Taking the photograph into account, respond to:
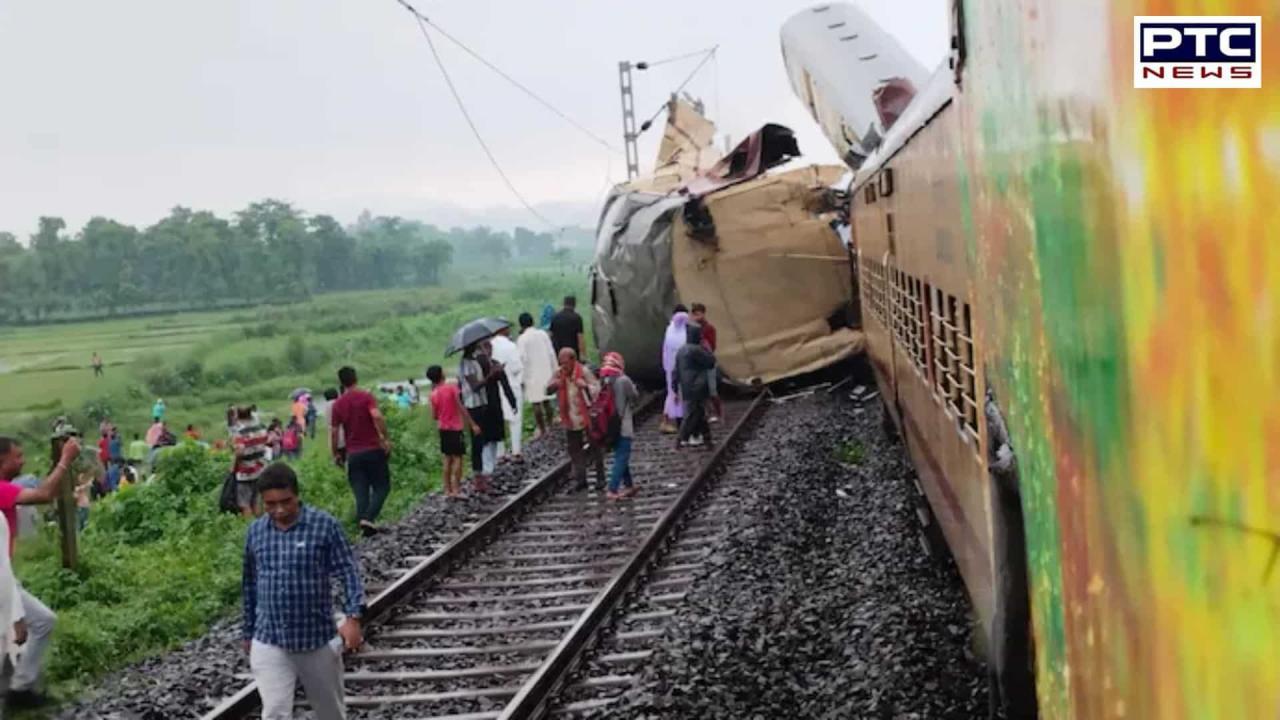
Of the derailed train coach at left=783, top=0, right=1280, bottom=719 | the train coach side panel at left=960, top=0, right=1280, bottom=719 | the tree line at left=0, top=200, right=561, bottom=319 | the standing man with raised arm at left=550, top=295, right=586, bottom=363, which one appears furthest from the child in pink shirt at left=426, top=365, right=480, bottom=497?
the tree line at left=0, top=200, right=561, bottom=319

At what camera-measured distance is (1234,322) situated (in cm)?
153

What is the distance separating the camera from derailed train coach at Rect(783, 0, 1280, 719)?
151 cm

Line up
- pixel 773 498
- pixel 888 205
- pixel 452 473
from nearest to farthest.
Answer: pixel 888 205 < pixel 773 498 < pixel 452 473

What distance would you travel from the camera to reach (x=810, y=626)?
8188 mm

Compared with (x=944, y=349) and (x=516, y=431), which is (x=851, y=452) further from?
Answer: (x=944, y=349)

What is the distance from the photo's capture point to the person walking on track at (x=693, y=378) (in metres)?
14.9

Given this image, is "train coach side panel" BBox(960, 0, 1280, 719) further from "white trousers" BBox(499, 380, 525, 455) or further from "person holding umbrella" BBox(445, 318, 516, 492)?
"white trousers" BBox(499, 380, 525, 455)

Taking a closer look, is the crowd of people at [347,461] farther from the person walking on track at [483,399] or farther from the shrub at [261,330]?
the shrub at [261,330]

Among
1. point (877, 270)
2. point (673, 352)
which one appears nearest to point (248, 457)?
point (673, 352)

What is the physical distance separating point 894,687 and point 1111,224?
4.96 m

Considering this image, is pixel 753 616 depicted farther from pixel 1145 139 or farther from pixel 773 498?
pixel 1145 139

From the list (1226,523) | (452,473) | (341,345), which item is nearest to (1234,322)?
(1226,523)

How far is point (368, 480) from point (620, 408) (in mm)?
2458

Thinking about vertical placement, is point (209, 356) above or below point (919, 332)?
below
